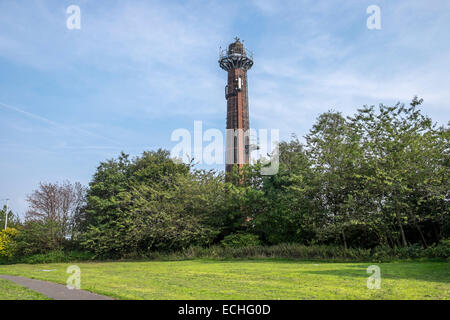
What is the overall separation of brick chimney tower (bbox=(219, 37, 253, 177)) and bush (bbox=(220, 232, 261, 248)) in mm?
14443


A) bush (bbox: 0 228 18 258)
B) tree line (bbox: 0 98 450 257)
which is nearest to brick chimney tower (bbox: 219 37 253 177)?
tree line (bbox: 0 98 450 257)

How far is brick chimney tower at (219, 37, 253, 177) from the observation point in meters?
38.7

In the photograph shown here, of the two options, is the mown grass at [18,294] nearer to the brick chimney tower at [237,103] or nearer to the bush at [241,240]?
the bush at [241,240]

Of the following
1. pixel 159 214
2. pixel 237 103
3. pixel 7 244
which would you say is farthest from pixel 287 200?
pixel 7 244

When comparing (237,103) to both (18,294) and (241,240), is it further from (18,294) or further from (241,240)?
(18,294)

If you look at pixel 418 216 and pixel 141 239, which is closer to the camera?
pixel 418 216

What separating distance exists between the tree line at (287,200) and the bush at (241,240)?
4.4 inches

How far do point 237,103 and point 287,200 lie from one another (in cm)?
2051

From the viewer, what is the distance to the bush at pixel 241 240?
2266 centimetres

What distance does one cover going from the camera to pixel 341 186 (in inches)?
749

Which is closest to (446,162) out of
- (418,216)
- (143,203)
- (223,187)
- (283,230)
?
(418,216)

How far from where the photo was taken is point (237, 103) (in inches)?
1559
